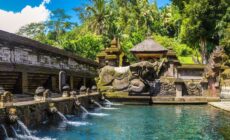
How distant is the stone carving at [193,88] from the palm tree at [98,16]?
2840 centimetres

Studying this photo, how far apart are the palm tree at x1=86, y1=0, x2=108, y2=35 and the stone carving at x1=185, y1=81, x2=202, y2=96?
28.4 m

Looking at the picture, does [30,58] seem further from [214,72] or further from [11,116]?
[214,72]

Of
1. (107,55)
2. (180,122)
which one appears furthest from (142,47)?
(180,122)

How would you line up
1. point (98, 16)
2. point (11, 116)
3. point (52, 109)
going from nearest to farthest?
point (11, 116)
point (52, 109)
point (98, 16)

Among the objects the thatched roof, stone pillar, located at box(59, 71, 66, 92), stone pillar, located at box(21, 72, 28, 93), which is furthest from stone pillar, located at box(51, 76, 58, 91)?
the thatched roof

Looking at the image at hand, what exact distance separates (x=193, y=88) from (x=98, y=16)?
2897 cm

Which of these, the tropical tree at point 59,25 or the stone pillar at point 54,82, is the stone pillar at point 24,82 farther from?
the tropical tree at point 59,25

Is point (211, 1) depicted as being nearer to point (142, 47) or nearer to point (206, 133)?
point (142, 47)

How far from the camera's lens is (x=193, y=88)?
32000 mm

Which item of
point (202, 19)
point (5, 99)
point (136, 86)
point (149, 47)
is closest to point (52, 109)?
point (5, 99)

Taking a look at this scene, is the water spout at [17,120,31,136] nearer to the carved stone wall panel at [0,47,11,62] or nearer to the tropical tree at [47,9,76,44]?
the carved stone wall panel at [0,47,11,62]

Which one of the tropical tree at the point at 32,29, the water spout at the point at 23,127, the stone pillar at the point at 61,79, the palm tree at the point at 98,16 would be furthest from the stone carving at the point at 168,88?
the tropical tree at the point at 32,29

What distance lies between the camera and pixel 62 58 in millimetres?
25938

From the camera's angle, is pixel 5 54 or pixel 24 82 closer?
pixel 5 54
